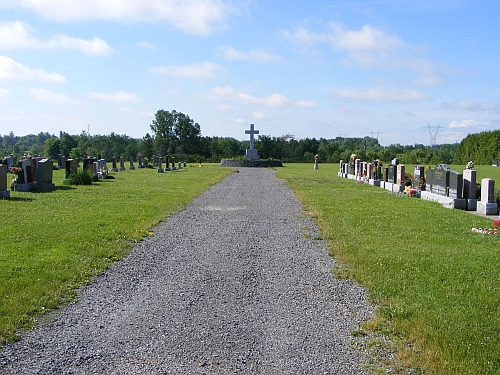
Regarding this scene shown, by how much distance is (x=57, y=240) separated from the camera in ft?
31.8

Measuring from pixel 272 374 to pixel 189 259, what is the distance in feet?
14.7

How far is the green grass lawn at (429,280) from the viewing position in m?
4.70

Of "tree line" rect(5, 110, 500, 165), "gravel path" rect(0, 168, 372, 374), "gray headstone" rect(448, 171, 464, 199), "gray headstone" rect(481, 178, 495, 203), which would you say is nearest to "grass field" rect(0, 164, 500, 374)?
"gravel path" rect(0, 168, 372, 374)

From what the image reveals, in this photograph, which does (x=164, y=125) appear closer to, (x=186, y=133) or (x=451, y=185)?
(x=186, y=133)

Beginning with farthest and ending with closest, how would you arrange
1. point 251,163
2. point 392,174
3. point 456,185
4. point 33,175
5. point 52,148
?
point 52,148, point 251,163, point 392,174, point 33,175, point 456,185

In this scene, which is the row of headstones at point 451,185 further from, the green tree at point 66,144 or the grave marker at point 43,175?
the green tree at point 66,144

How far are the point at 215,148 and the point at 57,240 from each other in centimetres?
9223

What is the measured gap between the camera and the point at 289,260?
338 inches

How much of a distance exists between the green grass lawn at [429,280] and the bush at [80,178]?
13775 millimetres

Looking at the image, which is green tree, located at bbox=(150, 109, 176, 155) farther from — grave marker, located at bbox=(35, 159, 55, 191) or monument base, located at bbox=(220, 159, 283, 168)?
grave marker, located at bbox=(35, 159, 55, 191)

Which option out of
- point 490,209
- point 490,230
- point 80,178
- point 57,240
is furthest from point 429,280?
point 80,178

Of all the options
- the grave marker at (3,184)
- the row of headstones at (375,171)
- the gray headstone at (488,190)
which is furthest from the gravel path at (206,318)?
the row of headstones at (375,171)

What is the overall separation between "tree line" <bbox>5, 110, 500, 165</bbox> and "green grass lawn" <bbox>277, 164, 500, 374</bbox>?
48466mm

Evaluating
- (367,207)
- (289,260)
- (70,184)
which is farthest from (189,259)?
(70,184)
